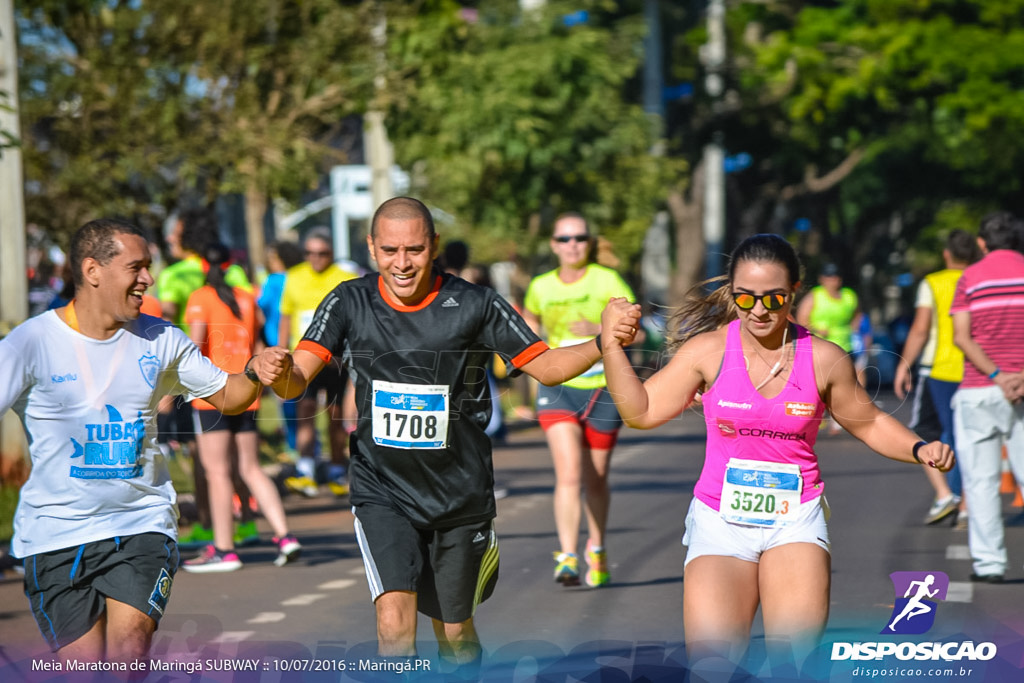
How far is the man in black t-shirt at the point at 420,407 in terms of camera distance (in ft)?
16.5

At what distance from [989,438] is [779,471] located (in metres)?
4.27

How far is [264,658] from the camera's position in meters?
5.92

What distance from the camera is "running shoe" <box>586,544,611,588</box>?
27.5ft

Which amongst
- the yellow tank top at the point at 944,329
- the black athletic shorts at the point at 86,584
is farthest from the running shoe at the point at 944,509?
the black athletic shorts at the point at 86,584

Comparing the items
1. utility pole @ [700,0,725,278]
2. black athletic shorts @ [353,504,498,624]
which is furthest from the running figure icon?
utility pole @ [700,0,725,278]

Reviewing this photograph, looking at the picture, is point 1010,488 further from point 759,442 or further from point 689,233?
point 689,233

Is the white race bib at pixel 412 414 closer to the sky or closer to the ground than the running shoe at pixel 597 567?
closer to the sky

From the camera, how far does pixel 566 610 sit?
7.67m

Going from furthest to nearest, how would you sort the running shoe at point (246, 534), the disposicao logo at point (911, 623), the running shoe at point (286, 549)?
the running shoe at point (246, 534), the running shoe at point (286, 549), the disposicao logo at point (911, 623)

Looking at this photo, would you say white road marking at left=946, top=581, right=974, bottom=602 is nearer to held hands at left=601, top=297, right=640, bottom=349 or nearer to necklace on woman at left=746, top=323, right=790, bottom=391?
necklace on woman at left=746, top=323, right=790, bottom=391

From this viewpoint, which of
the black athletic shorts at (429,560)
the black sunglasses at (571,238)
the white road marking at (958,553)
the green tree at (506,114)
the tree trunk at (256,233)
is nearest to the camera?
the black athletic shorts at (429,560)

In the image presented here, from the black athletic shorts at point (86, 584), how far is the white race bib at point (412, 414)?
2.88ft

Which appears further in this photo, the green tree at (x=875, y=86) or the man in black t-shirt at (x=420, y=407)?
the green tree at (x=875, y=86)

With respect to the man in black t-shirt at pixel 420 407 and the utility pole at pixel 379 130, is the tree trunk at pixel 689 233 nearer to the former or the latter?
the utility pole at pixel 379 130
